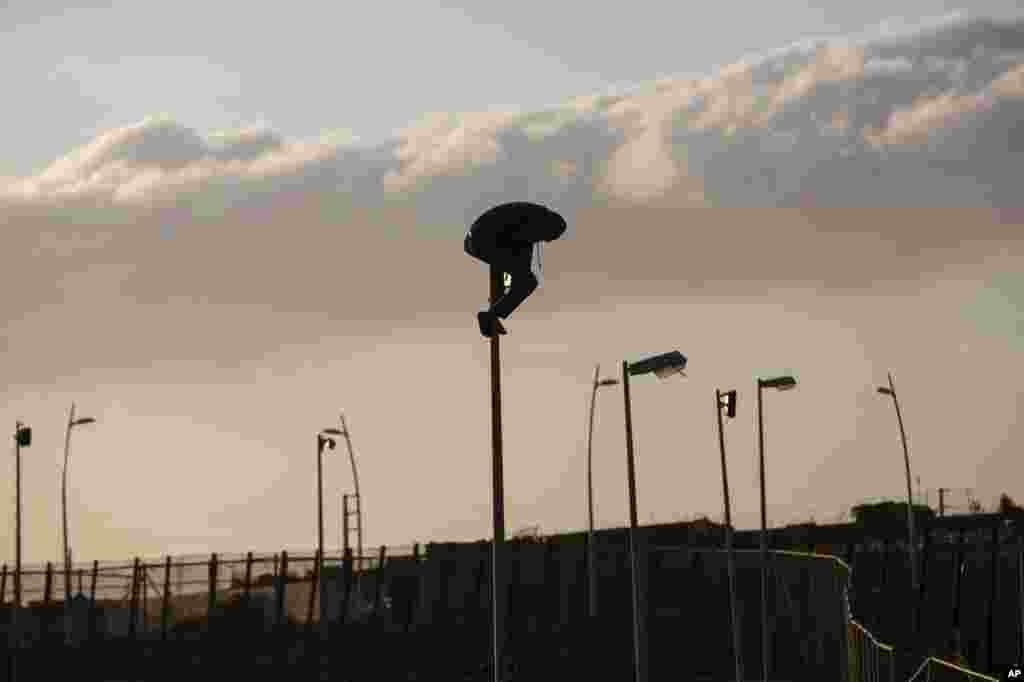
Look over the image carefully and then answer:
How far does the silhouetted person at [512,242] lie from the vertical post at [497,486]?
177 millimetres

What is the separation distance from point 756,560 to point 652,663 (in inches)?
664

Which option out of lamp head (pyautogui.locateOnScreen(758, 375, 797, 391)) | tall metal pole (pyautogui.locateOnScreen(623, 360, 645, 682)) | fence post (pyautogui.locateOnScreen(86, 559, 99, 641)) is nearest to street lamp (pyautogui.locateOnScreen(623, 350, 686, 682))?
tall metal pole (pyautogui.locateOnScreen(623, 360, 645, 682))

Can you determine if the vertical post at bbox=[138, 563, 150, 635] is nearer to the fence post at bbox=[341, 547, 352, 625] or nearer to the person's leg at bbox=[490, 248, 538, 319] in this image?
the fence post at bbox=[341, 547, 352, 625]

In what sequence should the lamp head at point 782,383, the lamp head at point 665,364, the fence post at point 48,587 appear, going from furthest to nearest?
the fence post at point 48,587 < the lamp head at point 782,383 < the lamp head at point 665,364

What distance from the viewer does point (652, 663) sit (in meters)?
89.1

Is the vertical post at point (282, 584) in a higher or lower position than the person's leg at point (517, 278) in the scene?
lower

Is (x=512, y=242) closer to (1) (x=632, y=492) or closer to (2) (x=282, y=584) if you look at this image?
(1) (x=632, y=492)

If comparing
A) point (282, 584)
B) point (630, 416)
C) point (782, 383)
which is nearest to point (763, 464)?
point (782, 383)

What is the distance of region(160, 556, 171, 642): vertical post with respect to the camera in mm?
84000

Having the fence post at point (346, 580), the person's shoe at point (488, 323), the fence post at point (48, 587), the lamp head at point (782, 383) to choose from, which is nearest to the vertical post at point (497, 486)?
the person's shoe at point (488, 323)

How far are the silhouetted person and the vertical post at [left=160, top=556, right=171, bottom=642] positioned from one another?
2416 inches

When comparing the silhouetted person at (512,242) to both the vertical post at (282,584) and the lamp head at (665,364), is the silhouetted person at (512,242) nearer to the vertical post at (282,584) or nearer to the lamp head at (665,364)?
the lamp head at (665,364)

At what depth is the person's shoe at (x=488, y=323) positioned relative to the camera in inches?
979

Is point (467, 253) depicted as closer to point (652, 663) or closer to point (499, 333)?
point (499, 333)
